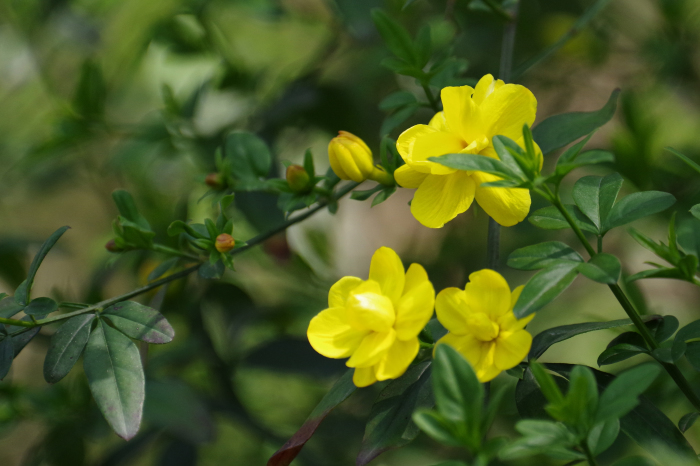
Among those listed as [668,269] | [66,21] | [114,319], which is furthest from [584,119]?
[66,21]

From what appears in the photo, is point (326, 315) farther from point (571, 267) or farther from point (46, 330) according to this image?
point (46, 330)

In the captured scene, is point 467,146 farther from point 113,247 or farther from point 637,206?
point 113,247

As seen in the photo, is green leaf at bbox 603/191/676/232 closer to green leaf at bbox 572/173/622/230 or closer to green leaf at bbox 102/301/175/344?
green leaf at bbox 572/173/622/230

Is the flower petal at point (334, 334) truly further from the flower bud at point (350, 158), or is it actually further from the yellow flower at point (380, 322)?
the flower bud at point (350, 158)

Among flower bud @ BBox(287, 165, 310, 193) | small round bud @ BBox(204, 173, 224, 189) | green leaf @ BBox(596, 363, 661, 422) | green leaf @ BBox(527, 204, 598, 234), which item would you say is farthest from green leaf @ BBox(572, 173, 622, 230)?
small round bud @ BBox(204, 173, 224, 189)

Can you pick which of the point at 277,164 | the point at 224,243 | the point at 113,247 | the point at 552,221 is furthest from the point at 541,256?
the point at 277,164

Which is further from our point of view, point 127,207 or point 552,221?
point 127,207

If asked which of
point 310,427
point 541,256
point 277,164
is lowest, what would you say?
point 277,164
